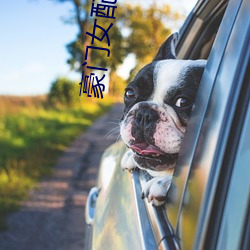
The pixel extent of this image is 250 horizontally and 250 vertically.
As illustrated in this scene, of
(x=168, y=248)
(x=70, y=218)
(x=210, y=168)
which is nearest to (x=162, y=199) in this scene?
(x=168, y=248)

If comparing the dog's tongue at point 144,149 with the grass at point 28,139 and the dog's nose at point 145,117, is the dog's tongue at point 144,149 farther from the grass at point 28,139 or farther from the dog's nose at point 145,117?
the grass at point 28,139

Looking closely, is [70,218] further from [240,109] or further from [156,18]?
[240,109]

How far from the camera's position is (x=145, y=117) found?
5.32ft

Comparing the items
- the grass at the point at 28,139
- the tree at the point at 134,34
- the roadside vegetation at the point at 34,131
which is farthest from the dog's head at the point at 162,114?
the grass at the point at 28,139

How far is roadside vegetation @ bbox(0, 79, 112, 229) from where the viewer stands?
6.20 meters

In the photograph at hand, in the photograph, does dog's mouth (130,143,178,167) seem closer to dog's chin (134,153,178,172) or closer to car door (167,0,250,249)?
dog's chin (134,153,178,172)

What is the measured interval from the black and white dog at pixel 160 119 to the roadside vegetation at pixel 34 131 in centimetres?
201

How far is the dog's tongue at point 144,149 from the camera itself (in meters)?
1.64

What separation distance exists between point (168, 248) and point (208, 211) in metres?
0.18

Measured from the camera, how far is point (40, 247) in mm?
4492

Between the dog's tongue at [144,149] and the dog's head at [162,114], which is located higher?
the dog's head at [162,114]

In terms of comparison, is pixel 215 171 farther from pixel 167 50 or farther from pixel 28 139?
pixel 28 139

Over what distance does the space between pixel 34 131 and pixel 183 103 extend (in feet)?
29.4

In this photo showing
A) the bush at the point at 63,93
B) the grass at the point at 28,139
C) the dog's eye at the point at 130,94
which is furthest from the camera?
the bush at the point at 63,93
